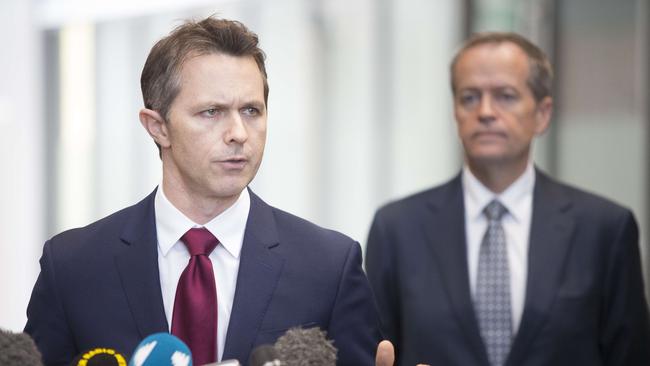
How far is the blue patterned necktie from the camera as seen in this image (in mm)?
3293

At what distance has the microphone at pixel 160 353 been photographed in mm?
1824

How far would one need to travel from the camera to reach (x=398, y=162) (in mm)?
6598

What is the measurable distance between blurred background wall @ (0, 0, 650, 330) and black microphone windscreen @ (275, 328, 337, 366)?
173 inches

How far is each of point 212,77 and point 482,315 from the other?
1426mm

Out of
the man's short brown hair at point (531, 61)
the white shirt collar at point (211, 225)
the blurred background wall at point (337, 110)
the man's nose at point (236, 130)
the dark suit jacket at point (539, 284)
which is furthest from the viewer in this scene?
the blurred background wall at point (337, 110)

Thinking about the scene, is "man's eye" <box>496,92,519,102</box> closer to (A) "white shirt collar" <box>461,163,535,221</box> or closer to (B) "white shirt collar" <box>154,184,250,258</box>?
(A) "white shirt collar" <box>461,163,535,221</box>

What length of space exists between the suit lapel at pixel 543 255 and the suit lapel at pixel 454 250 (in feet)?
0.46

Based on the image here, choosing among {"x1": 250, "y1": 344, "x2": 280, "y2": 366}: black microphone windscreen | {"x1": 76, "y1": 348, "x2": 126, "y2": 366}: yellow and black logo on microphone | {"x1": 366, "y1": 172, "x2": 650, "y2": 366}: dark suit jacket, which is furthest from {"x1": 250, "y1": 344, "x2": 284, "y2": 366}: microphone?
{"x1": 366, "y1": 172, "x2": 650, "y2": 366}: dark suit jacket

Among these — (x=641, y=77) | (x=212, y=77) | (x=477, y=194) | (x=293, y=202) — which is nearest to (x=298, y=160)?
(x=293, y=202)

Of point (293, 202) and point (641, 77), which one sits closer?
point (641, 77)

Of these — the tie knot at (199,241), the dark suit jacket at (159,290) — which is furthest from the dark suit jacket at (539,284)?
the tie knot at (199,241)

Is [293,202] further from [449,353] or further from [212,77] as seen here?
[212,77]

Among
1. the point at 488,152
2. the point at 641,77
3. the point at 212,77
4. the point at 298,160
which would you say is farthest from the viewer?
the point at 298,160

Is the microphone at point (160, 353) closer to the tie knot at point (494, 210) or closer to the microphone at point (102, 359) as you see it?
the microphone at point (102, 359)
